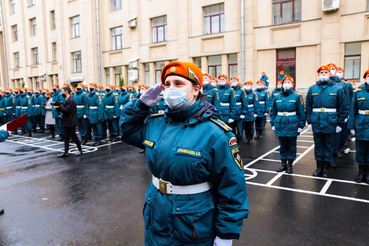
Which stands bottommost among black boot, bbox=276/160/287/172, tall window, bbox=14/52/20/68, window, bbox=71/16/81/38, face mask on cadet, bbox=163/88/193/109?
black boot, bbox=276/160/287/172

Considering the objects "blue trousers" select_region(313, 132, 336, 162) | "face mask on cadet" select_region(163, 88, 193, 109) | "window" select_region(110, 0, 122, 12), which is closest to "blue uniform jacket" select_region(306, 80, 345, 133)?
"blue trousers" select_region(313, 132, 336, 162)

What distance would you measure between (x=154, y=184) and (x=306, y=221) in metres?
2.95

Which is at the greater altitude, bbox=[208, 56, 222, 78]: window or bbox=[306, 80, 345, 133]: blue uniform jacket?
bbox=[208, 56, 222, 78]: window

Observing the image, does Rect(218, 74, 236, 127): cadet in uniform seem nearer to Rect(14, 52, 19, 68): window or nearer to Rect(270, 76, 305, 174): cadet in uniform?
Rect(270, 76, 305, 174): cadet in uniform

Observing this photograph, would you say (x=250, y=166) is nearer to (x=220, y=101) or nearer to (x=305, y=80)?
(x=220, y=101)

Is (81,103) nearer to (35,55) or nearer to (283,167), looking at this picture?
(283,167)

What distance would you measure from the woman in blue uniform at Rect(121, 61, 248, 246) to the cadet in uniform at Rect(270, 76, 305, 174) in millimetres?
4816

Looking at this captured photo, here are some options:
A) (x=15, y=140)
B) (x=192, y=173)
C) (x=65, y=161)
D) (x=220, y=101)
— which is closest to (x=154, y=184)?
(x=192, y=173)

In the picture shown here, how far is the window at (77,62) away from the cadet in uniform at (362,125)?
28.0m

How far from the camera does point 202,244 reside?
2.14 metres

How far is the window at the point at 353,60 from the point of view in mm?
16547

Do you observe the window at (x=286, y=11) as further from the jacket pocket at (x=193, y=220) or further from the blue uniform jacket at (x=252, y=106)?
the jacket pocket at (x=193, y=220)

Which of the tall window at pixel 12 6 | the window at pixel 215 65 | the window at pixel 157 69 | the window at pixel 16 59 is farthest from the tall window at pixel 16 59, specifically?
the window at pixel 215 65

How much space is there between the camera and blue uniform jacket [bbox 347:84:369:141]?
19.2 feet
